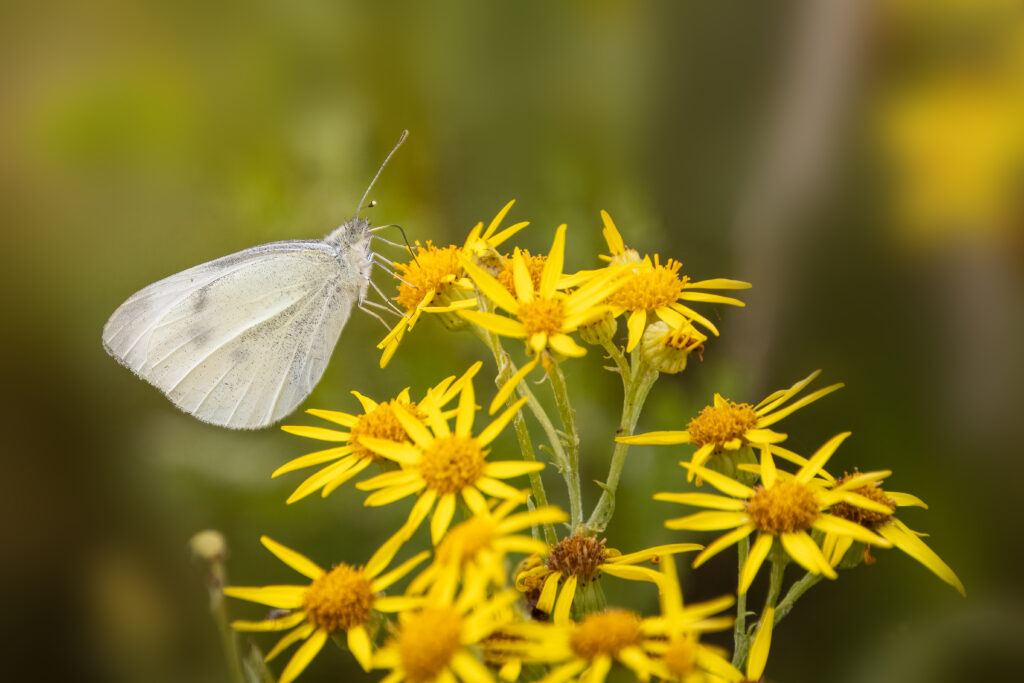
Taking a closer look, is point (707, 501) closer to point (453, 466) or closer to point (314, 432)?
point (453, 466)

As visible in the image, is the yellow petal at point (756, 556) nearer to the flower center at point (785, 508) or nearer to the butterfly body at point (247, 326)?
the flower center at point (785, 508)

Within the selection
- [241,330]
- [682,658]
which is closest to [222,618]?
[682,658]

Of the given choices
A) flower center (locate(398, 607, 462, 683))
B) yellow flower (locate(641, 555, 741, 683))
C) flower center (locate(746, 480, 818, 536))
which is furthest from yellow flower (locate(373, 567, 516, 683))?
flower center (locate(746, 480, 818, 536))

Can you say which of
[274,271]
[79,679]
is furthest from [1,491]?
[274,271]

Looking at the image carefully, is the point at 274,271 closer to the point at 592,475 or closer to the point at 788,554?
the point at 592,475

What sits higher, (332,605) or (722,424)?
(722,424)

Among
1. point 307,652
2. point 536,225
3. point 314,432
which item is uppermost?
point 536,225
